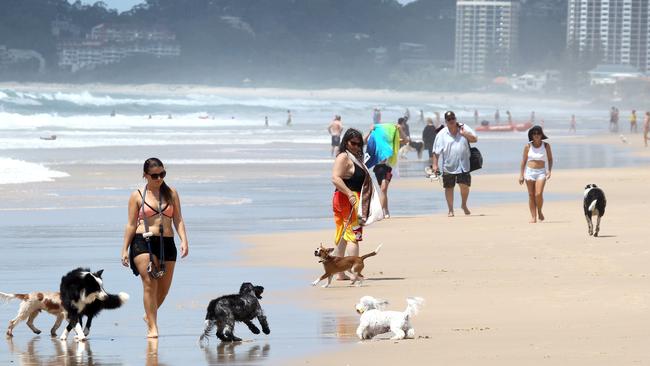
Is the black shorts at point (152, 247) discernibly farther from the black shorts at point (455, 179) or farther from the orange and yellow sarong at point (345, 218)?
the black shorts at point (455, 179)

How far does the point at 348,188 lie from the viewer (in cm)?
1226

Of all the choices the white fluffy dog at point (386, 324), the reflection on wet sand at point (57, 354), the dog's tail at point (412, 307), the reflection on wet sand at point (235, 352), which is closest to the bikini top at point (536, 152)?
the dog's tail at point (412, 307)

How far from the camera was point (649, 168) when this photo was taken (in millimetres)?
30047

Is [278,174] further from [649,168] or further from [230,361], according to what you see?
[230,361]

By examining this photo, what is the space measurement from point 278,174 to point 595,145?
18.6m

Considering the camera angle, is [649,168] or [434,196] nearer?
[434,196]

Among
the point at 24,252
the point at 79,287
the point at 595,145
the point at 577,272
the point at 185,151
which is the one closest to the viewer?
the point at 79,287

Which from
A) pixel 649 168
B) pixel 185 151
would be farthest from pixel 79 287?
pixel 185 151

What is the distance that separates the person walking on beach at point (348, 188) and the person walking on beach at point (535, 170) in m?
5.13

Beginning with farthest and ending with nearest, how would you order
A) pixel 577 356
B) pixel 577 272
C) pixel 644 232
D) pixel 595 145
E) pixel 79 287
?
1. pixel 595 145
2. pixel 644 232
3. pixel 577 272
4. pixel 79 287
5. pixel 577 356

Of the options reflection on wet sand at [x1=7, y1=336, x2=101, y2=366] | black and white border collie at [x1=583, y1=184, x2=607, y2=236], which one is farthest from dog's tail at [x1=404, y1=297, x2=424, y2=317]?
black and white border collie at [x1=583, y1=184, x2=607, y2=236]

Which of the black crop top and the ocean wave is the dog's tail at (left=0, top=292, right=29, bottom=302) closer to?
the black crop top

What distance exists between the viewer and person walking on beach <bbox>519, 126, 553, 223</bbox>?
17.1 metres

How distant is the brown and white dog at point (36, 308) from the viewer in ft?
31.7
